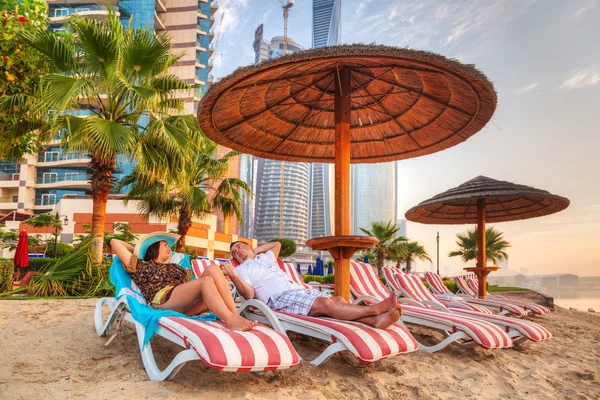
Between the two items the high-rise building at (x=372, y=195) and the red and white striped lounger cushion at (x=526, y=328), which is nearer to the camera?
the red and white striped lounger cushion at (x=526, y=328)

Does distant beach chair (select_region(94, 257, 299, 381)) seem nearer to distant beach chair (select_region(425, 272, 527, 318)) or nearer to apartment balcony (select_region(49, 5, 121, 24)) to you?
distant beach chair (select_region(425, 272, 527, 318))

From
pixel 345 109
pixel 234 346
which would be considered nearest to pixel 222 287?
pixel 234 346

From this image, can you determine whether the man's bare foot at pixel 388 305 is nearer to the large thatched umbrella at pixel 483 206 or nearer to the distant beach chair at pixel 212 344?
the distant beach chair at pixel 212 344

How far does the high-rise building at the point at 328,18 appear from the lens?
114500 mm

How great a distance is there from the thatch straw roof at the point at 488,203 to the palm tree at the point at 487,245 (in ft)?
58.8

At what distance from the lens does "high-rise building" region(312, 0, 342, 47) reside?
114500mm

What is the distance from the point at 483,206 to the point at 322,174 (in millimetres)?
93572

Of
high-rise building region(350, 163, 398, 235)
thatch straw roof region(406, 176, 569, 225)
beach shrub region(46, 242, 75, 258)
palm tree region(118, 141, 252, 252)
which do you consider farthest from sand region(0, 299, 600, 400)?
high-rise building region(350, 163, 398, 235)

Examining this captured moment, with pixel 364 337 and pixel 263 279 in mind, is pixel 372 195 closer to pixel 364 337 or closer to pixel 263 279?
pixel 263 279

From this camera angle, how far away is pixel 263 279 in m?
4.57

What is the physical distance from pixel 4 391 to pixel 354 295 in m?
3.91

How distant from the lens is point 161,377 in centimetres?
321

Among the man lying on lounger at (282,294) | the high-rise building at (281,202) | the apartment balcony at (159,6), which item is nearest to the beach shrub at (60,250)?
the man lying on lounger at (282,294)

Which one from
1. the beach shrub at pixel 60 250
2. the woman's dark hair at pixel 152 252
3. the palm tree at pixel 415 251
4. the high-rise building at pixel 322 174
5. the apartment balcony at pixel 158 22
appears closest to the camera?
the woman's dark hair at pixel 152 252
